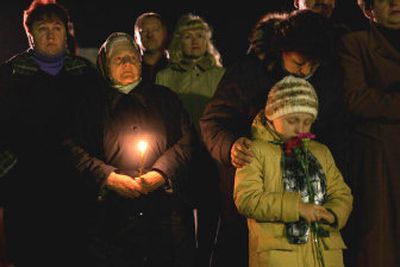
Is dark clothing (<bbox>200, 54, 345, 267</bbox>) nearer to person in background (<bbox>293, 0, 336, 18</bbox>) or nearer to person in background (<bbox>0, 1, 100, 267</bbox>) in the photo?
person in background (<bbox>293, 0, 336, 18</bbox>)

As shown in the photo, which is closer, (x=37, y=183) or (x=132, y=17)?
(x=37, y=183)

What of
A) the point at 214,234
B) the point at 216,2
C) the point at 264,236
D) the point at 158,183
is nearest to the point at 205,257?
the point at 214,234

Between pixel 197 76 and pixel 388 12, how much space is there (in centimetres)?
172

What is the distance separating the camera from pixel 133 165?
5254 mm

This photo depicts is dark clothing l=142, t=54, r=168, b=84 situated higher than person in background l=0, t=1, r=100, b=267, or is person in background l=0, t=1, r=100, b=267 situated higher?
dark clothing l=142, t=54, r=168, b=84

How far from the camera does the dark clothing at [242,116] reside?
5.09 meters

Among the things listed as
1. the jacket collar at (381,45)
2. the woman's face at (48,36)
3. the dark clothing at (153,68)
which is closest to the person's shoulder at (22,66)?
the woman's face at (48,36)

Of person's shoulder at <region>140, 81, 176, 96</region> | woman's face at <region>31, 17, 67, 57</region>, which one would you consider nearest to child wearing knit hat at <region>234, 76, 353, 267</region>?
person's shoulder at <region>140, 81, 176, 96</region>

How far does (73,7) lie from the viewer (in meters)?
10.2

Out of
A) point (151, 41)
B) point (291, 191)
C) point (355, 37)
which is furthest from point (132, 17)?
point (291, 191)

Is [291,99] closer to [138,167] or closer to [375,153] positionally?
[375,153]

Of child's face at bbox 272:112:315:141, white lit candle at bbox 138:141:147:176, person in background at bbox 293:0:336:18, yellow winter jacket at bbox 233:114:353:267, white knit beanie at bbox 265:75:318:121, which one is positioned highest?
person in background at bbox 293:0:336:18

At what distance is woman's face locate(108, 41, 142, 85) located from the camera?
538 cm

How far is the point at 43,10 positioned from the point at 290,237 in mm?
2532
